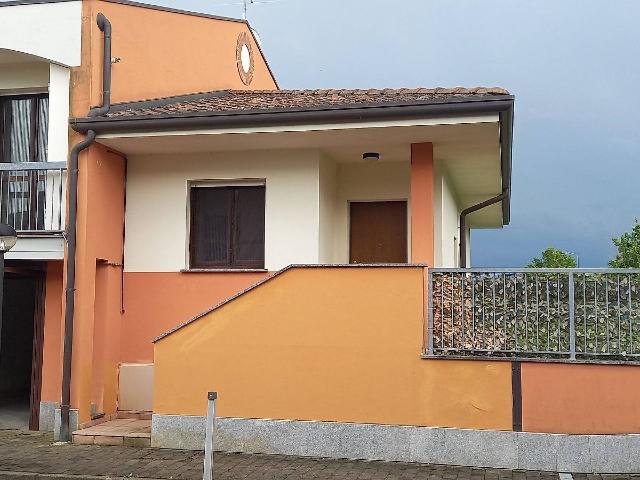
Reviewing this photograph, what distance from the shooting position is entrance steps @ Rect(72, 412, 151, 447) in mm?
10328

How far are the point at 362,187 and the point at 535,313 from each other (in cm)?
447

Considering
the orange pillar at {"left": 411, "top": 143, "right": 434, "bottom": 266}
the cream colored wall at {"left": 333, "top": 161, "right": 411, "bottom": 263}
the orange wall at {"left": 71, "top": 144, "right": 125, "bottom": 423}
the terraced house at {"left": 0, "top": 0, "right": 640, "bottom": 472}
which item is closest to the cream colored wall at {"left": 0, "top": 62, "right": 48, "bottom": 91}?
the terraced house at {"left": 0, "top": 0, "right": 640, "bottom": 472}

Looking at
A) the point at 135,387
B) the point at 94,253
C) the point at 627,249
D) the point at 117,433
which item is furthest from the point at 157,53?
the point at 627,249

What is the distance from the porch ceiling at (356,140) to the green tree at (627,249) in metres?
22.9

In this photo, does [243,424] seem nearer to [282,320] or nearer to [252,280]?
[282,320]

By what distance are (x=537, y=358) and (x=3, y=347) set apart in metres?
12.7

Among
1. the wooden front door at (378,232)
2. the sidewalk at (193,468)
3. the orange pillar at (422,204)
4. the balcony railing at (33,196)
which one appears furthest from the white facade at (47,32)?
the sidewalk at (193,468)

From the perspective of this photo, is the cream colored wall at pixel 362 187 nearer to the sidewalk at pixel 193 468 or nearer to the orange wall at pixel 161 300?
the orange wall at pixel 161 300

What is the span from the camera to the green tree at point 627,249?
109 feet

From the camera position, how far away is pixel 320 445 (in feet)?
31.4

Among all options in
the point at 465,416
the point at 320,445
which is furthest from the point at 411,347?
the point at 320,445

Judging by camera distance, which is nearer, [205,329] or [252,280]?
[205,329]

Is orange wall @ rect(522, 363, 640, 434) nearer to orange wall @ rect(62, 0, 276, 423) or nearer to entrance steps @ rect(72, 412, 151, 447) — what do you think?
orange wall @ rect(62, 0, 276, 423)

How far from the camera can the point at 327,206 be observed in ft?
39.9
